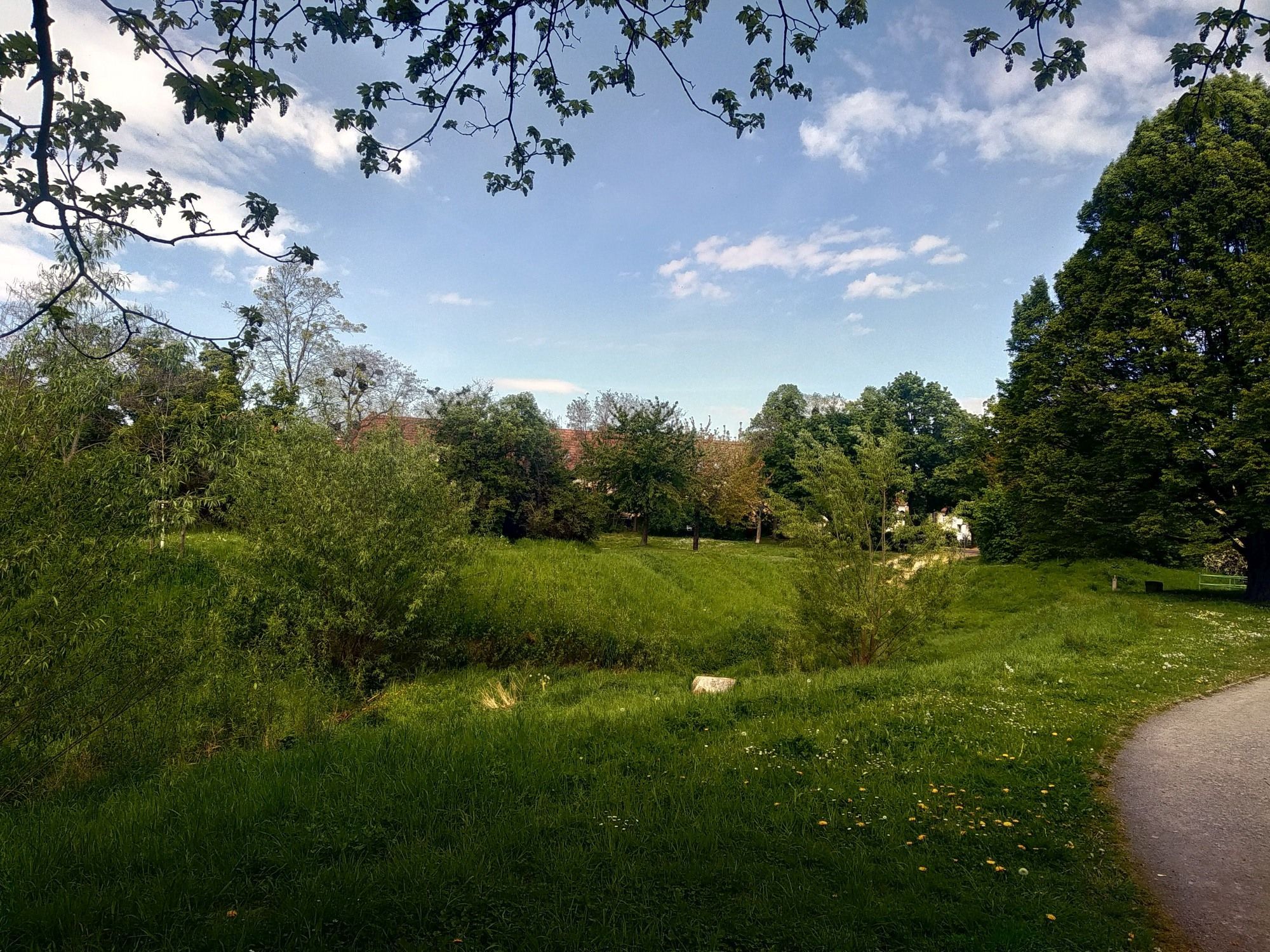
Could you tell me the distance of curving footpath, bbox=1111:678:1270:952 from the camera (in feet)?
13.0

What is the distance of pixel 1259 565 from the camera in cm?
1744

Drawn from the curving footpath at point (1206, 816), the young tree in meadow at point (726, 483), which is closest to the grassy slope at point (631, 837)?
the curving footpath at point (1206, 816)

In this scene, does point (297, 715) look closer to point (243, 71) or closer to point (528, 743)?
point (528, 743)

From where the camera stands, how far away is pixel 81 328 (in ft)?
34.5

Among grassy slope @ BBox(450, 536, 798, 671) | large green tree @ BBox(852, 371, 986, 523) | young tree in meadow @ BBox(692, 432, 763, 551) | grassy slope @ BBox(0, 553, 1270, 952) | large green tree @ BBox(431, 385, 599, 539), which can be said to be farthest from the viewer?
large green tree @ BBox(852, 371, 986, 523)

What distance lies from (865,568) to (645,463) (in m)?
18.7

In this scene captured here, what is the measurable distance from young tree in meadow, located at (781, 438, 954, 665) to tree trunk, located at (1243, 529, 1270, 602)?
12.0m

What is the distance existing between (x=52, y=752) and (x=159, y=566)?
85.5 inches

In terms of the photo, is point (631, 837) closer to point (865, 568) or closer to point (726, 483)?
point (865, 568)

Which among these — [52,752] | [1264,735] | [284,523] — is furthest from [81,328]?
[1264,735]

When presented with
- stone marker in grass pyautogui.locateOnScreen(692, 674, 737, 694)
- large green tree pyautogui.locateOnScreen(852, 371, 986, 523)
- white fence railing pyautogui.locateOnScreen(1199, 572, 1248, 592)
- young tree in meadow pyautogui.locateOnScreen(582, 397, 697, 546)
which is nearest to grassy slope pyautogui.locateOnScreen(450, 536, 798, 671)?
stone marker in grass pyautogui.locateOnScreen(692, 674, 737, 694)

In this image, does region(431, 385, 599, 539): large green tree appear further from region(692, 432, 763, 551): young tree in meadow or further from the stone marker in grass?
the stone marker in grass

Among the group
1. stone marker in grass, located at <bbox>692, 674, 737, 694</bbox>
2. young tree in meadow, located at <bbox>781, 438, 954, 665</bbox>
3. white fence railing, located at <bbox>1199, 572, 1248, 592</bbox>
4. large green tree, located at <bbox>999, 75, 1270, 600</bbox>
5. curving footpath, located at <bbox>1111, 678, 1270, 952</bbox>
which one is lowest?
stone marker in grass, located at <bbox>692, 674, 737, 694</bbox>

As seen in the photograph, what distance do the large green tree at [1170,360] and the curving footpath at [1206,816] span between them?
37.0 feet
